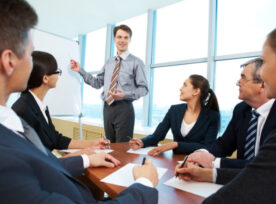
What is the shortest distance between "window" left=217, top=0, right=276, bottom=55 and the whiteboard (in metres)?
2.04

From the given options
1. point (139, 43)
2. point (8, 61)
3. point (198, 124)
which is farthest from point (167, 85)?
point (8, 61)

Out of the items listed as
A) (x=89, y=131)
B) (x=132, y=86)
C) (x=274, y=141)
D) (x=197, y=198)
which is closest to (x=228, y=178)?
(x=197, y=198)

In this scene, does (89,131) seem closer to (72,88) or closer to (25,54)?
(72,88)

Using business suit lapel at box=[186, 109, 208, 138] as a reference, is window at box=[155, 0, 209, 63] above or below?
above

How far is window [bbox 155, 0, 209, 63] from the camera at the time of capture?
9.84ft

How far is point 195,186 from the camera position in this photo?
2.74 feet

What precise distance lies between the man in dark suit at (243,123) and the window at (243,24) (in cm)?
135

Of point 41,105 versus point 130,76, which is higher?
point 130,76

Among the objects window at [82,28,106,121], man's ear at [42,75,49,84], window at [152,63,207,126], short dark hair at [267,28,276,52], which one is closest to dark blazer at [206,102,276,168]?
short dark hair at [267,28,276,52]

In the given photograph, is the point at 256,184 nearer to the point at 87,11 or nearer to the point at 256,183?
the point at 256,183

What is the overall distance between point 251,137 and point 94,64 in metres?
4.07

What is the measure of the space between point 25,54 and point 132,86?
1937 millimetres

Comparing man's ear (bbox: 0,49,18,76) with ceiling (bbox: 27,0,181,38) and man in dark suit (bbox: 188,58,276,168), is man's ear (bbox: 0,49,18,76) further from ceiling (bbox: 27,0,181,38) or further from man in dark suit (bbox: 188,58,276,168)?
ceiling (bbox: 27,0,181,38)

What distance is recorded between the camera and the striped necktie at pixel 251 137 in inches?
48.0
